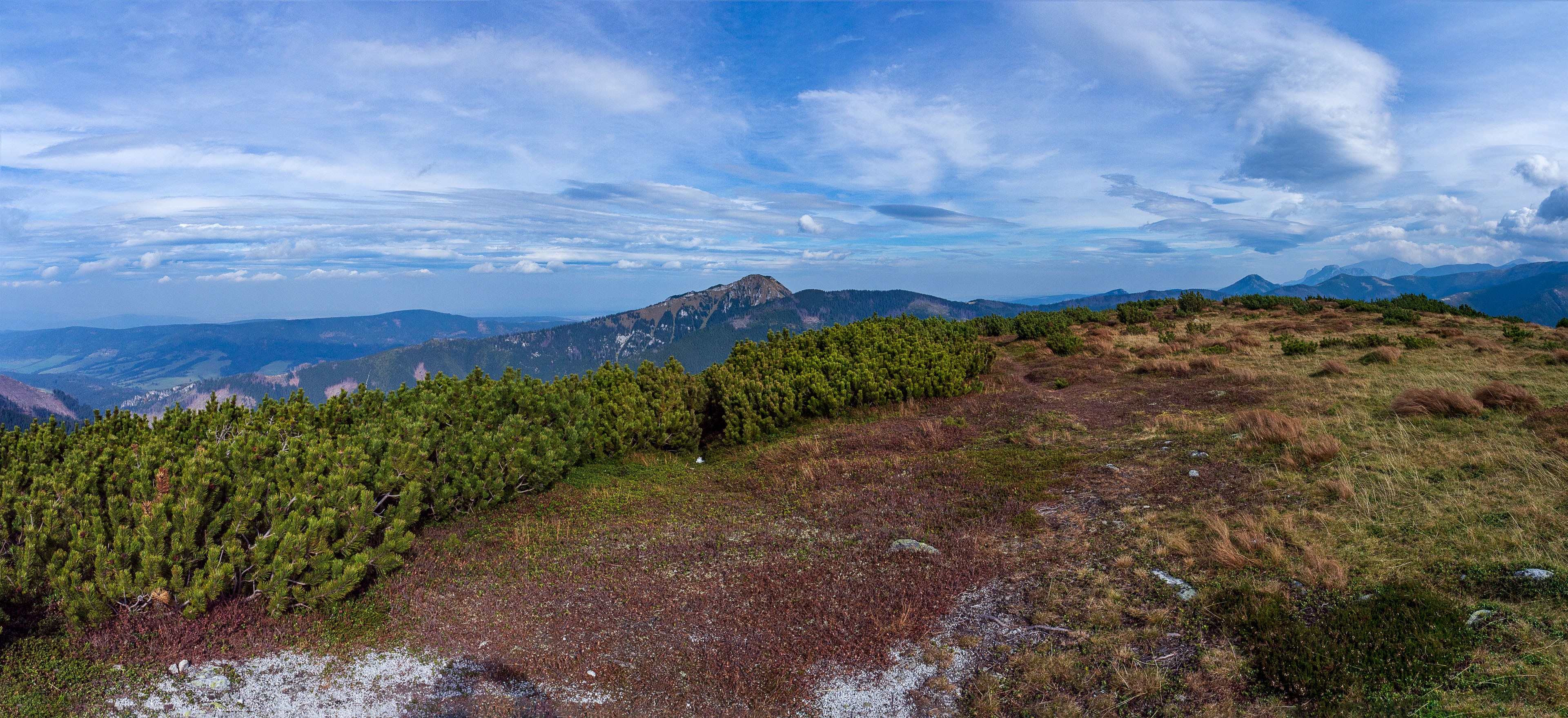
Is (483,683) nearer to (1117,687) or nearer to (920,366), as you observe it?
(1117,687)

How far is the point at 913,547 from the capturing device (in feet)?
27.3

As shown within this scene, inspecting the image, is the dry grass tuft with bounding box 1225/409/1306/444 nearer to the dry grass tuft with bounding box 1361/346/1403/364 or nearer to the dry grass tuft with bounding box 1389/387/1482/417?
the dry grass tuft with bounding box 1389/387/1482/417

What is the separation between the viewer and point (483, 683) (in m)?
5.77

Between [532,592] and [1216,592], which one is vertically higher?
[1216,592]

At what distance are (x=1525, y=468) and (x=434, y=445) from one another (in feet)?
48.3

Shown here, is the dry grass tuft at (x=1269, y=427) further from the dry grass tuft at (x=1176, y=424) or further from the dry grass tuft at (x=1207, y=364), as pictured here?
the dry grass tuft at (x=1207, y=364)

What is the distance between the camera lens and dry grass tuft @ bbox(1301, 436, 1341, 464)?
9.41 metres

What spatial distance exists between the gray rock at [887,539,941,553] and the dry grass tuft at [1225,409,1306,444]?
265 inches

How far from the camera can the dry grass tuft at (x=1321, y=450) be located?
941 cm

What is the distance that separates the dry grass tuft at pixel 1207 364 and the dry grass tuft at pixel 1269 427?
27.2 ft

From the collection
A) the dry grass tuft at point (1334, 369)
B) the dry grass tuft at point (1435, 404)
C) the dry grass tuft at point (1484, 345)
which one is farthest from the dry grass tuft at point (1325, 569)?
the dry grass tuft at point (1484, 345)

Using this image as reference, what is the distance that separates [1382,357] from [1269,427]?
10.8 m

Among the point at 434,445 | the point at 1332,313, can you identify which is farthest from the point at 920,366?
the point at 1332,313

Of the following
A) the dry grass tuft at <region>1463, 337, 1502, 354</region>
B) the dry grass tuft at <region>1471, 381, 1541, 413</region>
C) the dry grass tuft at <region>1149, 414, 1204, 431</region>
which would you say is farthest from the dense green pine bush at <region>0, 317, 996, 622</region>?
the dry grass tuft at <region>1463, 337, 1502, 354</region>
